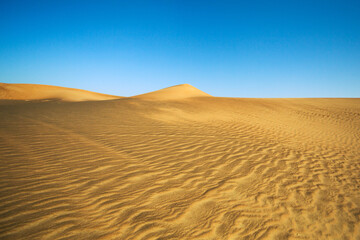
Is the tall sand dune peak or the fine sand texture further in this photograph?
the tall sand dune peak

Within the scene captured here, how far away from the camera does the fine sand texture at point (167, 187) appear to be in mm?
2439

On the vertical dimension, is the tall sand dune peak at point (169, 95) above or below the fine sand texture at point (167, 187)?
above

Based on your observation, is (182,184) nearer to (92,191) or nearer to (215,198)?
(215,198)

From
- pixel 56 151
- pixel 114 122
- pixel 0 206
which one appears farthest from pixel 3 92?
pixel 0 206

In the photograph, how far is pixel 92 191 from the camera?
307cm

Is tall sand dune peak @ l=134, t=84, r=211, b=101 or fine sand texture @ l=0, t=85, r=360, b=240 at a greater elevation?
tall sand dune peak @ l=134, t=84, r=211, b=101

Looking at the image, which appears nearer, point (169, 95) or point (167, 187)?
point (167, 187)

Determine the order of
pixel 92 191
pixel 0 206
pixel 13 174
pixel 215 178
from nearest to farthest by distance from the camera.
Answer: pixel 0 206, pixel 92 191, pixel 13 174, pixel 215 178

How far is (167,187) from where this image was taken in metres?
3.36

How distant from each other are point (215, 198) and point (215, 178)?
0.72 meters

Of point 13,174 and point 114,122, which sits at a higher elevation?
point 114,122

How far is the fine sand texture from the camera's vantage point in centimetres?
244

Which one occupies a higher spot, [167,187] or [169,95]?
[169,95]

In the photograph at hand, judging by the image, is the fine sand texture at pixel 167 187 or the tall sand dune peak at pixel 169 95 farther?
the tall sand dune peak at pixel 169 95
